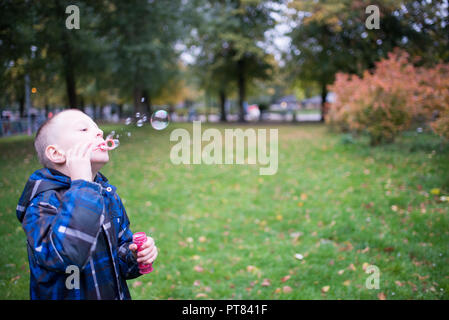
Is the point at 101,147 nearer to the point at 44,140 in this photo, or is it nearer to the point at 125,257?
the point at 44,140

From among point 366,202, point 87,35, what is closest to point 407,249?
point 366,202

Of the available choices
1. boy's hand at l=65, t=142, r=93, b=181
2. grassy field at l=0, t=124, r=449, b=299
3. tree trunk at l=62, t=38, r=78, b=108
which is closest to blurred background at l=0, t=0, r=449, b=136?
tree trunk at l=62, t=38, r=78, b=108

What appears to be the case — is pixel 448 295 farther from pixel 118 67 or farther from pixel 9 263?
pixel 118 67

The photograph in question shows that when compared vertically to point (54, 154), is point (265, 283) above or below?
below

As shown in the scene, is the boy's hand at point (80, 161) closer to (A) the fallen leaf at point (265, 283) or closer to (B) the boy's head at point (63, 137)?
(B) the boy's head at point (63, 137)

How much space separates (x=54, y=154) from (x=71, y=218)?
1.18ft

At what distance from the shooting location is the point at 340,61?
2214cm

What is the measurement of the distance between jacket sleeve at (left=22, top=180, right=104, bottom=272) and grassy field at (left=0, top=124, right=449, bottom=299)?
0.81m

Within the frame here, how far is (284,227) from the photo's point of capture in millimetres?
5754

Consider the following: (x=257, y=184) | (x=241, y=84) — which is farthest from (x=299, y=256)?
(x=241, y=84)

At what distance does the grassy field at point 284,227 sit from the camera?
3.98 meters

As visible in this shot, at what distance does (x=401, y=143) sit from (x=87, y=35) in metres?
11.1

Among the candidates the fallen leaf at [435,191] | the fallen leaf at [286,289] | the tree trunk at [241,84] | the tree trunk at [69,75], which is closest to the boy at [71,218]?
the fallen leaf at [286,289]

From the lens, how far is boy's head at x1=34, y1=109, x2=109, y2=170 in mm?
1485
